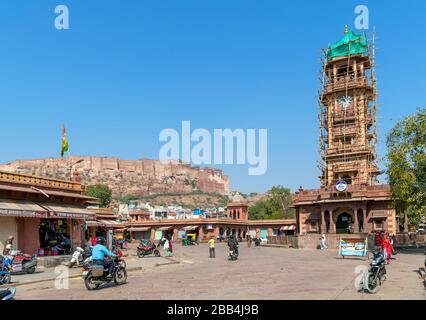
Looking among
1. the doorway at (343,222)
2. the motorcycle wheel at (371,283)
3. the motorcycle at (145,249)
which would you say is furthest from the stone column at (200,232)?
the motorcycle wheel at (371,283)

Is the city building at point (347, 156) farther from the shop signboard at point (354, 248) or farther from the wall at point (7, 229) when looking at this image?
the wall at point (7, 229)

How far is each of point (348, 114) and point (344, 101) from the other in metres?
1.82

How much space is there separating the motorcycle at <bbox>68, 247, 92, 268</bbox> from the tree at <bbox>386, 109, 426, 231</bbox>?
68.2 ft

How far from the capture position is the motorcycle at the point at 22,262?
17859 millimetres

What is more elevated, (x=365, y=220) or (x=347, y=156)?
(x=347, y=156)

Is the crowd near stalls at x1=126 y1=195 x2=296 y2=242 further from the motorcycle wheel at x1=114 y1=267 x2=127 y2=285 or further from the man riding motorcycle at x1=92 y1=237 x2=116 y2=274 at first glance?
the man riding motorcycle at x1=92 y1=237 x2=116 y2=274

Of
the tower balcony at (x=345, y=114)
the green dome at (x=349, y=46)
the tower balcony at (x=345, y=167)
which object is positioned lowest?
the tower balcony at (x=345, y=167)

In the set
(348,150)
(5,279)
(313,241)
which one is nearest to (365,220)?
(348,150)

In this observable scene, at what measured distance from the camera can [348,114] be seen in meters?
53.6

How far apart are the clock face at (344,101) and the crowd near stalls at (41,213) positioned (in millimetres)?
35932

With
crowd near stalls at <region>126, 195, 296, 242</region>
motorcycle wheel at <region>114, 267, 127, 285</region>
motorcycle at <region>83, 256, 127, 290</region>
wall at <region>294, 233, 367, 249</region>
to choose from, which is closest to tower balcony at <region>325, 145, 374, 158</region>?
wall at <region>294, 233, 367, 249</region>

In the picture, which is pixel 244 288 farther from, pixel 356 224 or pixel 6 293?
pixel 356 224
